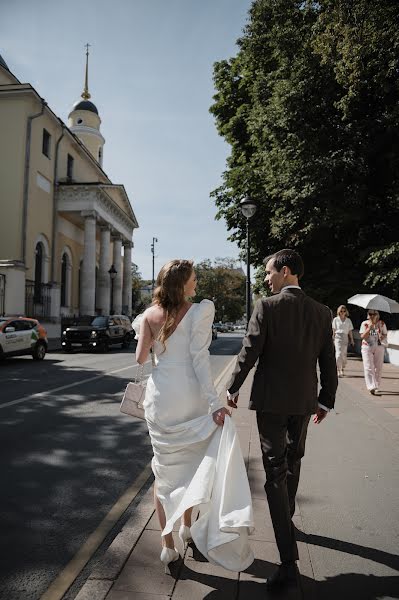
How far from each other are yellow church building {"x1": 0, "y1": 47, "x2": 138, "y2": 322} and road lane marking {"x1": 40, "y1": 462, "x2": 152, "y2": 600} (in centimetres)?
2106

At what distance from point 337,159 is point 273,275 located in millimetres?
14797

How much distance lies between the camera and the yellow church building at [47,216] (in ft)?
92.6

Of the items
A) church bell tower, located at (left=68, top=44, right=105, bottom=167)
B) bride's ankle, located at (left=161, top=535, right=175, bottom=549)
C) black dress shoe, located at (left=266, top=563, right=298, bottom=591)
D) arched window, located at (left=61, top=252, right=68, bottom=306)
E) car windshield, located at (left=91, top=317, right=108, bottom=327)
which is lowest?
black dress shoe, located at (left=266, top=563, right=298, bottom=591)

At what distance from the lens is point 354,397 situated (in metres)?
9.34

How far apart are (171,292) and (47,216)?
31.9 metres

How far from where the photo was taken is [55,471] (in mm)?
4754

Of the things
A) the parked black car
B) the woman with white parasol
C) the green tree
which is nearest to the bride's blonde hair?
the woman with white parasol

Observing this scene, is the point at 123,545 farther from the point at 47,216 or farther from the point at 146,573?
the point at 47,216

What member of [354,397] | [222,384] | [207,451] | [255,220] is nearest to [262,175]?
[255,220]

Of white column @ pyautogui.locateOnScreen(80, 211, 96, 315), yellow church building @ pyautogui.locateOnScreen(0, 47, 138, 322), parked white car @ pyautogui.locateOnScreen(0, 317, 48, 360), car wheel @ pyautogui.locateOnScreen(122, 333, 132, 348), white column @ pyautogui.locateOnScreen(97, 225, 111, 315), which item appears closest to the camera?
parked white car @ pyautogui.locateOnScreen(0, 317, 48, 360)

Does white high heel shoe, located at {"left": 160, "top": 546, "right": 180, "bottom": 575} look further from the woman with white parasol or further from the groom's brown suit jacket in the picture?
the woman with white parasol

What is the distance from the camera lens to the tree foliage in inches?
580

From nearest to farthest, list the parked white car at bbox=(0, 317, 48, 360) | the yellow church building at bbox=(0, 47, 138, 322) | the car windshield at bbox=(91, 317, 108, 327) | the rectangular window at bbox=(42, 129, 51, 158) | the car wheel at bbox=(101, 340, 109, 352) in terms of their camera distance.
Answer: the parked white car at bbox=(0, 317, 48, 360) < the car wheel at bbox=(101, 340, 109, 352) < the car windshield at bbox=(91, 317, 108, 327) < the yellow church building at bbox=(0, 47, 138, 322) < the rectangular window at bbox=(42, 129, 51, 158)

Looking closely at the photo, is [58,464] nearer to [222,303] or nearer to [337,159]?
[337,159]
